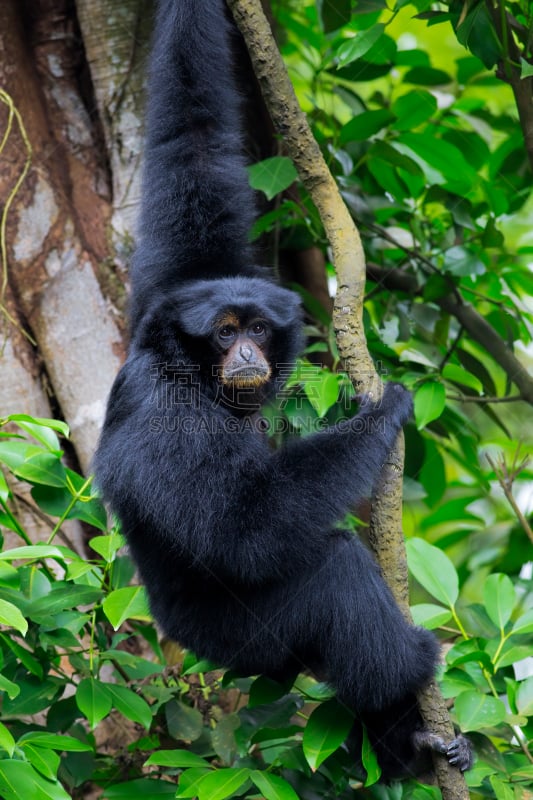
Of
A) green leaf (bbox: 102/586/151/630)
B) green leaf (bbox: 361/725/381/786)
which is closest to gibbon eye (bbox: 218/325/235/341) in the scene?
green leaf (bbox: 102/586/151/630)

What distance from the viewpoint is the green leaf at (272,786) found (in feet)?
9.39

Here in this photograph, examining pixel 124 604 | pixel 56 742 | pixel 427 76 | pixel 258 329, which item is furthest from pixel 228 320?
pixel 427 76

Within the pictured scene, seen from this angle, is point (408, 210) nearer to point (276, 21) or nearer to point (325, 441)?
point (276, 21)

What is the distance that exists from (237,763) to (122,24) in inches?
140

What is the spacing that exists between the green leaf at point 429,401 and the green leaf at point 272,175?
1.11 metres

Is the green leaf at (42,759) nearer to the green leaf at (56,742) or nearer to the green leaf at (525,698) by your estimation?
the green leaf at (56,742)

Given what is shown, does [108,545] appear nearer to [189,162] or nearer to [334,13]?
[189,162]

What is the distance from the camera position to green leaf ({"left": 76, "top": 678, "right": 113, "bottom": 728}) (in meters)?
3.06

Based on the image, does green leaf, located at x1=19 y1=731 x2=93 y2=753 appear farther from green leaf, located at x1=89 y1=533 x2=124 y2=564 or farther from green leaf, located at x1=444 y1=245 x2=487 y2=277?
green leaf, located at x1=444 y1=245 x2=487 y2=277

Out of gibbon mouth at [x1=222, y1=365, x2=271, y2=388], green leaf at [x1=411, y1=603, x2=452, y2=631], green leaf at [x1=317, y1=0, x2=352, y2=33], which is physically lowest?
green leaf at [x1=411, y1=603, x2=452, y2=631]

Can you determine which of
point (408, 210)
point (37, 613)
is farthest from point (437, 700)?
point (408, 210)

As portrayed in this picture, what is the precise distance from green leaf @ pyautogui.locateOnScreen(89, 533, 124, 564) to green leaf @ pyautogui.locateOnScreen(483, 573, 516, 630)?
142 cm

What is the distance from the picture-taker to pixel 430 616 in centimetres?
346

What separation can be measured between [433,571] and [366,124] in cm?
224
